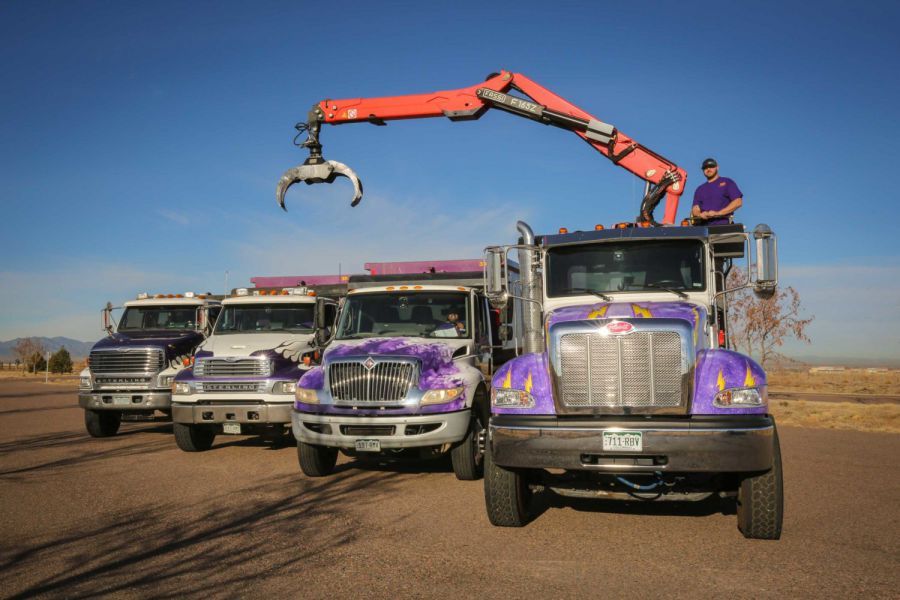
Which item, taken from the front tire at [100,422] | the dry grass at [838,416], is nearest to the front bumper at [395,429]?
the front tire at [100,422]

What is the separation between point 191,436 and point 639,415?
783 centimetres

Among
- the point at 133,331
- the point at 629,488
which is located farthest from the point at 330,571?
the point at 133,331

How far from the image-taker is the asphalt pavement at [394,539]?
5.11 meters

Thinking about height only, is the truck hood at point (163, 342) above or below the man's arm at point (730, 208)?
below

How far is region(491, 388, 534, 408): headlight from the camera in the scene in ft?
20.7

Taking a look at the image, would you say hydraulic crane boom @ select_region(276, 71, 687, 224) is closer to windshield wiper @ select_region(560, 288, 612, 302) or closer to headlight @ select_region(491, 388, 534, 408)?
windshield wiper @ select_region(560, 288, 612, 302)

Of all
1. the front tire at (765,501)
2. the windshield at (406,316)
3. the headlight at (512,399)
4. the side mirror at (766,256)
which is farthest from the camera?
the windshield at (406,316)

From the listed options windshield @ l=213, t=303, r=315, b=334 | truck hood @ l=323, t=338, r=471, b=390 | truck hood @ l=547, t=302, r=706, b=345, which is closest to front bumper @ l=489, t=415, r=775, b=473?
truck hood @ l=547, t=302, r=706, b=345

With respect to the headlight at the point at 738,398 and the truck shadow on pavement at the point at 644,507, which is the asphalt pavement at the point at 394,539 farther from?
the headlight at the point at 738,398

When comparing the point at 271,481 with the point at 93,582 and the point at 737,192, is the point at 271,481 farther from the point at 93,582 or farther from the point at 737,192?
the point at 737,192

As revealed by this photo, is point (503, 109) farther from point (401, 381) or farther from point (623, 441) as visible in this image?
point (623, 441)

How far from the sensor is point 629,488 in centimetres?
629

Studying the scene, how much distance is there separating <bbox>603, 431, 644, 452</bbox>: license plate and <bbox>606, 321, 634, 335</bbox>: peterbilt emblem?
0.89 metres

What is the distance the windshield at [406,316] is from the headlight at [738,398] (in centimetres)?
459
